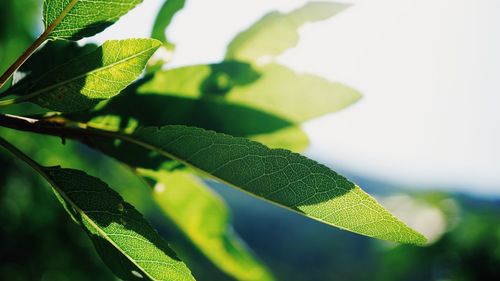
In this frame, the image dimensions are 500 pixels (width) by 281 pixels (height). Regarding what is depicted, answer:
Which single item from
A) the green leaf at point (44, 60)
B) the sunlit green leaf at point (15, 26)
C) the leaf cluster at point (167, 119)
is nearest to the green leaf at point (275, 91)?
the leaf cluster at point (167, 119)

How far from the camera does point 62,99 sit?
658 millimetres

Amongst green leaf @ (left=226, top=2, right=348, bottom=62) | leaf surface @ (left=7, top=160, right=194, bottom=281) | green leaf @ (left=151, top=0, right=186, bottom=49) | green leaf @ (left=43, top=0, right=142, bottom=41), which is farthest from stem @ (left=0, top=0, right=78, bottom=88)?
green leaf @ (left=226, top=2, right=348, bottom=62)

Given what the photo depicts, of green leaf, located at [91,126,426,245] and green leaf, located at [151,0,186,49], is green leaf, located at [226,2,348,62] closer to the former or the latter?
green leaf, located at [151,0,186,49]

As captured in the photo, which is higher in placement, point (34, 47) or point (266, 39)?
point (266, 39)

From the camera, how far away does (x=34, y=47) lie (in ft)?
2.07

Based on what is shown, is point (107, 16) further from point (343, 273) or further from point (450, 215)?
point (343, 273)

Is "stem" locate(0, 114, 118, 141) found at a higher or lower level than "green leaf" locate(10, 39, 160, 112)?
lower

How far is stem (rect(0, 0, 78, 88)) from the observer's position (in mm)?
620

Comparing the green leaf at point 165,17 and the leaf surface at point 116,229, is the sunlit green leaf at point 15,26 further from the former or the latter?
the leaf surface at point 116,229

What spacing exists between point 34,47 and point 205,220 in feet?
2.31

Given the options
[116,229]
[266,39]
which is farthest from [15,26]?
[116,229]

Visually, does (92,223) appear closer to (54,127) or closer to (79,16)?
(54,127)

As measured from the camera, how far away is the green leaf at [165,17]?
91 centimetres

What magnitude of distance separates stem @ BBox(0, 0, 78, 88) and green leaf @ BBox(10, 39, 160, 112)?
43mm
